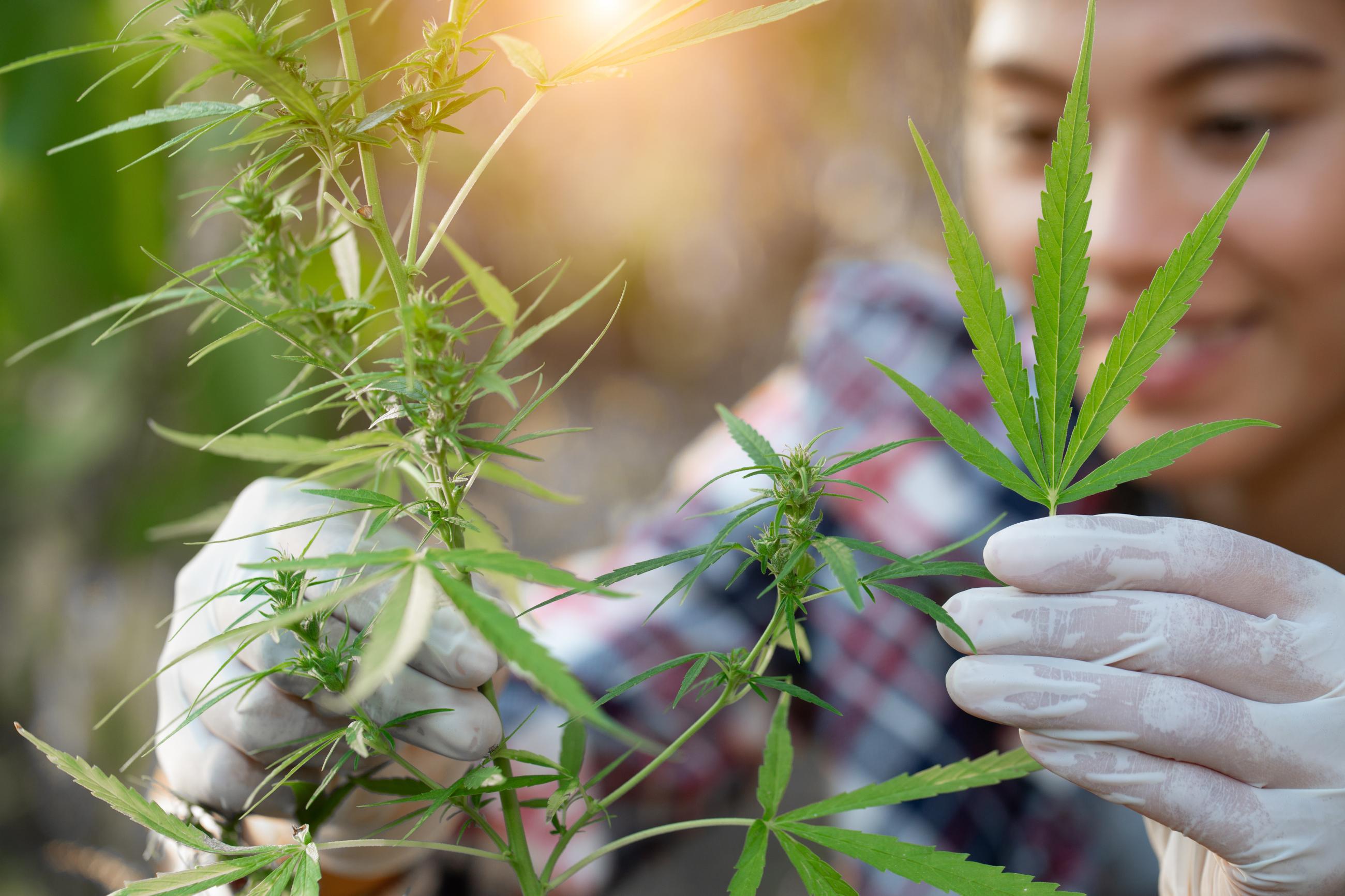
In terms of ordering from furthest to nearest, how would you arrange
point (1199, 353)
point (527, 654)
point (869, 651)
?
point (869, 651), point (1199, 353), point (527, 654)

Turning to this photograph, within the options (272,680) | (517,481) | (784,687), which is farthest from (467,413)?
(272,680)

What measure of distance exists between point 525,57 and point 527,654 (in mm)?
206

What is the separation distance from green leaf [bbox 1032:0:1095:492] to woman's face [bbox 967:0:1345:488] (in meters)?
0.59

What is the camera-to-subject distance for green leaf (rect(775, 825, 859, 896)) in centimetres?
31

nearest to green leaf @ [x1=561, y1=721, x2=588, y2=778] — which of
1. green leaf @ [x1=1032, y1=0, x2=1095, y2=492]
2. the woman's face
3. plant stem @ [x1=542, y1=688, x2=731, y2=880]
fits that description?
plant stem @ [x1=542, y1=688, x2=731, y2=880]

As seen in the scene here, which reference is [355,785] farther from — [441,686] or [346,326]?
[346,326]

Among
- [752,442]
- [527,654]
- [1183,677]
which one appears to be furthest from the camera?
[1183,677]

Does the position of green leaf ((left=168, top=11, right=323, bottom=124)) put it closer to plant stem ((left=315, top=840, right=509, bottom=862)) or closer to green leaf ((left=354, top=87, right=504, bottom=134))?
green leaf ((left=354, top=87, right=504, bottom=134))

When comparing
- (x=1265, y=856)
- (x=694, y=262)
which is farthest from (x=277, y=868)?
Result: (x=694, y=262)

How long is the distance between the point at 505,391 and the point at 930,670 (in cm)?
127

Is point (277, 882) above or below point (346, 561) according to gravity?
below

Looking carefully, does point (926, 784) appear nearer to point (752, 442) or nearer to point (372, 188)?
point (752, 442)

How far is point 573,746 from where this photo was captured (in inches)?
14.3

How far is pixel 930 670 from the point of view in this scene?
1.36 m
